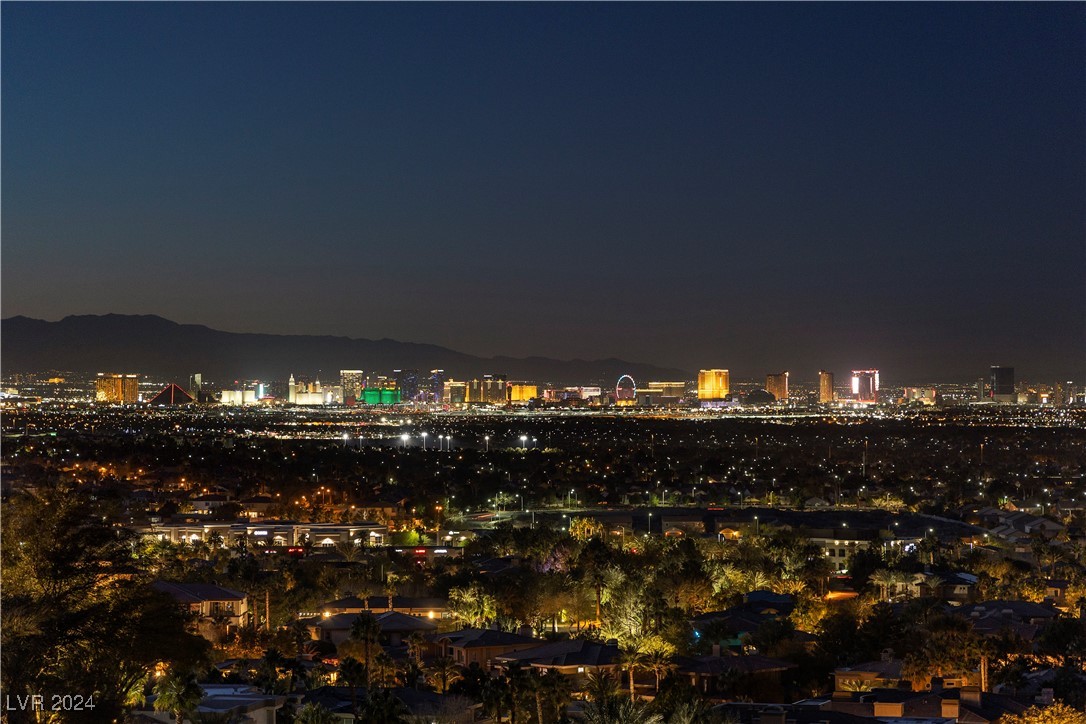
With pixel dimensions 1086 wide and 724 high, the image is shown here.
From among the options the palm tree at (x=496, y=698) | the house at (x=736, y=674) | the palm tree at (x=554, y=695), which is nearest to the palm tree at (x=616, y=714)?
the palm tree at (x=554, y=695)

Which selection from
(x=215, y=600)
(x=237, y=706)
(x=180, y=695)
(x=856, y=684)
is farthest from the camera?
(x=215, y=600)

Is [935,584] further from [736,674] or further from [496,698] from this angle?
[496,698]

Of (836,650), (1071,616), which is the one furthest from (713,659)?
(1071,616)

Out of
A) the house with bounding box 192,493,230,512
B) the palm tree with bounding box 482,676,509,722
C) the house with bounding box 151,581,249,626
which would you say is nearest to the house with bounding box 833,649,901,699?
the palm tree with bounding box 482,676,509,722

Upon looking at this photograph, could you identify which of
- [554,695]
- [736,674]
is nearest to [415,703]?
[554,695]

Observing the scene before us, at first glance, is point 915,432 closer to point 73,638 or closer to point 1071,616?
point 1071,616

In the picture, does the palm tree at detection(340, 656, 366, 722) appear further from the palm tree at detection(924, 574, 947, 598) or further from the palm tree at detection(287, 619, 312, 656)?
the palm tree at detection(924, 574, 947, 598)
